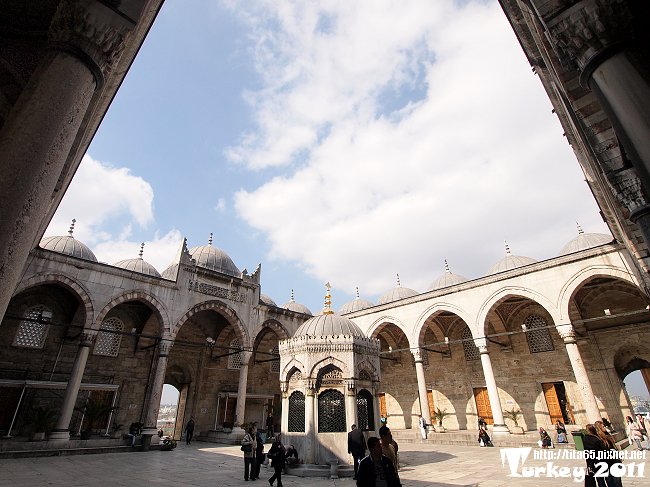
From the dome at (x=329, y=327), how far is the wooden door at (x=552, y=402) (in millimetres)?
11476

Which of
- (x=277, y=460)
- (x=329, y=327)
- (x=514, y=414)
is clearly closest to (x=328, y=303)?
(x=329, y=327)

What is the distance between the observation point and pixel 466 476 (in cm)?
750

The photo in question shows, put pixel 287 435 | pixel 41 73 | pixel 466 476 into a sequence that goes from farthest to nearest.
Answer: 1. pixel 287 435
2. pixel 466 476
3. pixel 41 73

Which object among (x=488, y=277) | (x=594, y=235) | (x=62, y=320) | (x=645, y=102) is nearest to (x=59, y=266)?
(x=62, y=320)

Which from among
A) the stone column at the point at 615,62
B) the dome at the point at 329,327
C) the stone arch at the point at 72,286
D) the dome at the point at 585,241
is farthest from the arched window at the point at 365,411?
the dome at the point at 585,241

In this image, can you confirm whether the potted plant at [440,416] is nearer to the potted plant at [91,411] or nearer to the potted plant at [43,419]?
the potted plant at [91,411]

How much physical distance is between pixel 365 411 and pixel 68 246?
1578 centimetres

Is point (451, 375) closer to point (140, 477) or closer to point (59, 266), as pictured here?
point (140, 477)

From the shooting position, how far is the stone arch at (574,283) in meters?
12.7

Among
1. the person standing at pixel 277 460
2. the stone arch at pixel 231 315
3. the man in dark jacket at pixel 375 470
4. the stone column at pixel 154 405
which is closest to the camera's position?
the man in dark jacket at pixel 375 470

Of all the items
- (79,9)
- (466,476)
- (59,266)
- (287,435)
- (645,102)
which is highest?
(59,266)

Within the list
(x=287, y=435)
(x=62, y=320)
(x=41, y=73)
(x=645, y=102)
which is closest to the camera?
(x=645, y=102)

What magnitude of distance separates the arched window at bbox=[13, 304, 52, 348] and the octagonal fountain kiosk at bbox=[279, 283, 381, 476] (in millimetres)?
10843

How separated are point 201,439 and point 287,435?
1007cm
